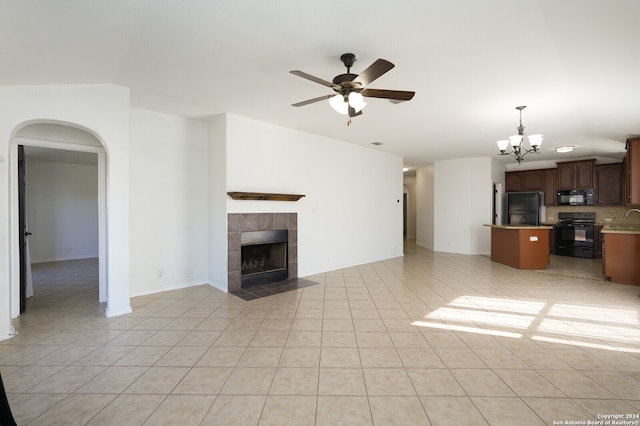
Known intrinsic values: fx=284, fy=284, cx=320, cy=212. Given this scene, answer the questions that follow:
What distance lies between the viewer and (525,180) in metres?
8.12

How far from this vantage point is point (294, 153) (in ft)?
16.7

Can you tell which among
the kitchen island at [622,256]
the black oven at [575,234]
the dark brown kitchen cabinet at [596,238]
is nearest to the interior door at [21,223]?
the kitchen island at [622,256]

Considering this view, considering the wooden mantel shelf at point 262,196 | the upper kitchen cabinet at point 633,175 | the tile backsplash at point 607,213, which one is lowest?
the tile backsplash at point 607,213

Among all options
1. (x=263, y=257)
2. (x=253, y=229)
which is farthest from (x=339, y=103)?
(x=263, y=257)

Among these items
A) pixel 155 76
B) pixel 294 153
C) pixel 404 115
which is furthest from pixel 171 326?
pixel 404 115

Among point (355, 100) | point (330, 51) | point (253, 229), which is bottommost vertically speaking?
point (253, 229)

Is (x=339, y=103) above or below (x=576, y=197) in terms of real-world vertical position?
above

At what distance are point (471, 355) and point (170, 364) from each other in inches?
99.0

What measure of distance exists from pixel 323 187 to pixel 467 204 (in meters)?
4.45

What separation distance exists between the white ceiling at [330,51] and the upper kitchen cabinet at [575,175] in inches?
159

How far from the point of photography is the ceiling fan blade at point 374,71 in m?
1.99

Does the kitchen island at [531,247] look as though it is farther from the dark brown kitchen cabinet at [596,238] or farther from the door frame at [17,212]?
the door frame at [17,212]

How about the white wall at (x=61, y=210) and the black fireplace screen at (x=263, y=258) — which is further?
the white wall at (x=61, y=210)

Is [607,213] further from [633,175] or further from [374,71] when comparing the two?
[374,71]
